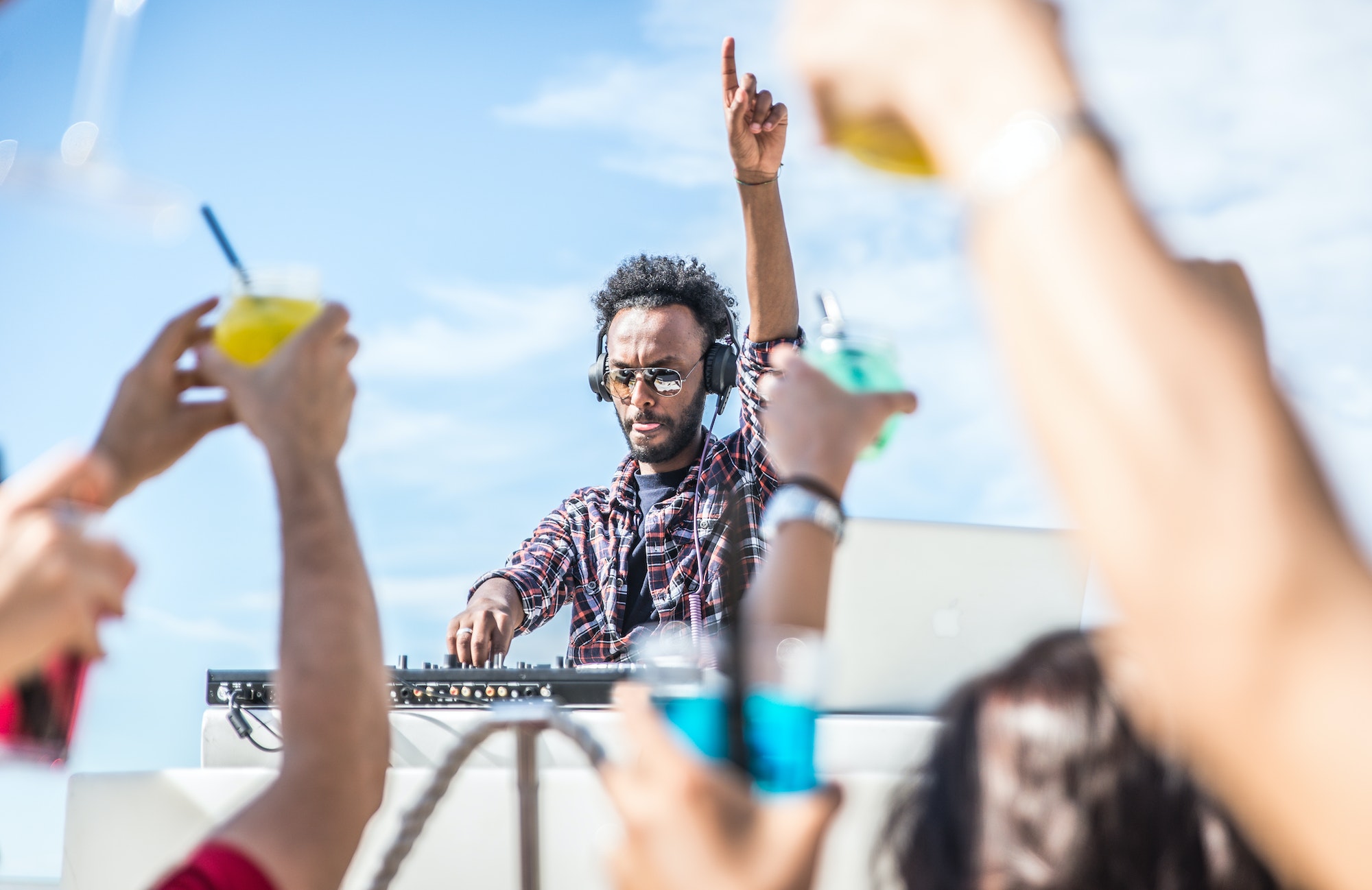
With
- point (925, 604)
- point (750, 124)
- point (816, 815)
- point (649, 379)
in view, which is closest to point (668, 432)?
point (649, 379)

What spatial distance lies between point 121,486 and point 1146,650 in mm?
1039

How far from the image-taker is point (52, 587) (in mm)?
727

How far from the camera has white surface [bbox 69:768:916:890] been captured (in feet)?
4.69

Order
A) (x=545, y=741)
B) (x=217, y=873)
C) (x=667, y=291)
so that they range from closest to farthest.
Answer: (x=217, y=873)
(x=545, y=741)
(x=667, y=291)

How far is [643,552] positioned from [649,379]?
1.78ft

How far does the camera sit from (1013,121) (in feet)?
1.58

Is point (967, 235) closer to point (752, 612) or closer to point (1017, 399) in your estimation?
point (1017, 399)

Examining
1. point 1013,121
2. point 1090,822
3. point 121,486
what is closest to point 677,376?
point 121,486

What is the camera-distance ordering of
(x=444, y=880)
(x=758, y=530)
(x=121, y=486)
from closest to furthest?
1. (x=121, y=486)
2. (x=444, y=880)
3. (x=758, y=530)

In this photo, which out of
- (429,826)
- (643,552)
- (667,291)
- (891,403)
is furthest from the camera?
(667,291)

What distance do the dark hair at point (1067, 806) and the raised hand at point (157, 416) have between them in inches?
34.5

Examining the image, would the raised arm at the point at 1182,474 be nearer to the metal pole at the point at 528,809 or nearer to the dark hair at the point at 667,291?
the metal pole at the point at 528,809

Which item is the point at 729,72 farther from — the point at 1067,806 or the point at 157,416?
the point at 1067,806

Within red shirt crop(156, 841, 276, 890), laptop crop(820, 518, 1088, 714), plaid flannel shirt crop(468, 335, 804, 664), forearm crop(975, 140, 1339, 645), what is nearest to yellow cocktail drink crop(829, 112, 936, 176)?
forearm crop(975, 140, 1339, 645)
